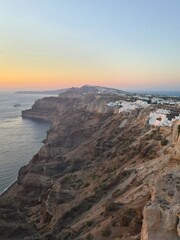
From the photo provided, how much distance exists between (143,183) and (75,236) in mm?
7162

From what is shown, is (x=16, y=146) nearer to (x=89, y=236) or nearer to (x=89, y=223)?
(x=89, y=223)

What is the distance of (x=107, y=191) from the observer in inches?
1479

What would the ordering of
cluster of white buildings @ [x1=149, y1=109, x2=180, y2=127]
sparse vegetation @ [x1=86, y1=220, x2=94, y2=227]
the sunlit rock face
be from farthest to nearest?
cluster of white buildings @ [x1=149, y1=109, x2=180, y2=127] < the sunlit rock face < sparse vegetation @ [x1=86, y1=220, x2=94, y2=227]

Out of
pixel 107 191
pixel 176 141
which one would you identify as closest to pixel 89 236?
pixel 107 191

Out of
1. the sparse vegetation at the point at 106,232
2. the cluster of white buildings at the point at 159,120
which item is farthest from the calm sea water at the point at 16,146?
the sparse vegetation at the point at 106,232

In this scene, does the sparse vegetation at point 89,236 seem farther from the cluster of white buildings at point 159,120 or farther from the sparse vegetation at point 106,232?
the cluster of white buildings at point 159,120

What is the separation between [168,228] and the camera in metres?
16.9

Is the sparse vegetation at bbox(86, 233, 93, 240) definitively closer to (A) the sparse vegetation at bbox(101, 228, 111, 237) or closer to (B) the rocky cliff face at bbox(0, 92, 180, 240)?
(B) the rocky cliff face at bbox(0, 92, 180, 240)

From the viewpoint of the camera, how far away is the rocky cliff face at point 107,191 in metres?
20.5

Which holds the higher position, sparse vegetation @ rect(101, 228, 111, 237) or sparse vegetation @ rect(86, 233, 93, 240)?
sparse vegetation @ rect(101, 228, 111, 237)

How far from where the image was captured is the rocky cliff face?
2053 centimetres

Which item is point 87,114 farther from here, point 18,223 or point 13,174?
point 18,223

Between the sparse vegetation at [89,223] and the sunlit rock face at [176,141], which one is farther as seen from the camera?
the sunlit rock face at [176,141]

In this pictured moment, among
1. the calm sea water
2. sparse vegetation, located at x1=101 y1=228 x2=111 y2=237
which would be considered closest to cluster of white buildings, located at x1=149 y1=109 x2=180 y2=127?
the calm sea water
